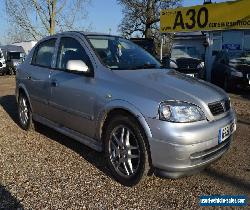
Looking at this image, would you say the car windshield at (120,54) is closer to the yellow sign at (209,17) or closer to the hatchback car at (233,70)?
the hatchback car at (233,70)

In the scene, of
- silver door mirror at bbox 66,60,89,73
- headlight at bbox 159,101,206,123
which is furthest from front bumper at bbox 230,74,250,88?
headlight at bbox 159,101,206,123

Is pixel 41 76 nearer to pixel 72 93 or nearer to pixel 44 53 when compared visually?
pixel 44 53

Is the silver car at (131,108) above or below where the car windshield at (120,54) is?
below

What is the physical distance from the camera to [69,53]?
5039 mm

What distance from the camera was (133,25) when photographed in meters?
36.4

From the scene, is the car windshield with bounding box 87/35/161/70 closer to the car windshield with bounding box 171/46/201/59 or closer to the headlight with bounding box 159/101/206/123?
the headlight with bounding box 159/101/206/123

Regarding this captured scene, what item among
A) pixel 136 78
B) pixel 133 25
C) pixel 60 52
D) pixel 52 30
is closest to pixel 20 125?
pixel 60 52

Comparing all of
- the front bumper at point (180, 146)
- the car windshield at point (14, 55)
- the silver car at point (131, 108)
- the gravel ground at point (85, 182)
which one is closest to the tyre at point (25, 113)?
the gravel ground at point (85, 182)

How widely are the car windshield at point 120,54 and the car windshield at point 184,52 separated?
11286 millimetres

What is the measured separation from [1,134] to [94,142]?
251 cm

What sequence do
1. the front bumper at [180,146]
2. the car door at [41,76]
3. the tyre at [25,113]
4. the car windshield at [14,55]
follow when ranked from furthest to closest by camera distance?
1. the car windshield at [14,55]
2. the tyre at [25,113]
3. the car door at [41,76]
4. the front bumper at [180,146]

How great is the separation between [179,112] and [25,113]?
144 inches

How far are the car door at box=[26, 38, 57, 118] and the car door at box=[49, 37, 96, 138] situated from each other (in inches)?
8.9

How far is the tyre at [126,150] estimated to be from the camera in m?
3.73
